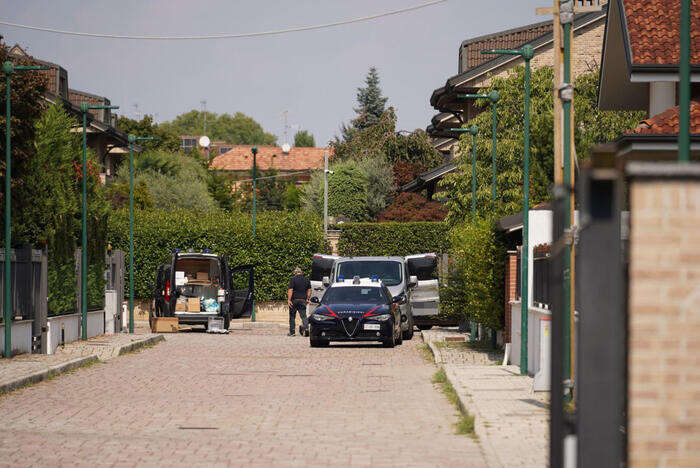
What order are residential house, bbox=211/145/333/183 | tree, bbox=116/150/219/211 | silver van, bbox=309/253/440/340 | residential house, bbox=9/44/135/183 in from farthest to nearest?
residential house, bbox=211/145/333/183, tree, bbox=116/150/219/211, residential house, bbox=9/44/135/183, silver van, bbox=309/253/440/340

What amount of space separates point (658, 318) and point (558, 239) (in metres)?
1.06

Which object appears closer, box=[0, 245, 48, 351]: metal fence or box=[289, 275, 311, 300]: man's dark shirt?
box=[0, 245, 48, 351]: metal fence

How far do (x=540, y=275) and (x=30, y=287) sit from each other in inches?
408

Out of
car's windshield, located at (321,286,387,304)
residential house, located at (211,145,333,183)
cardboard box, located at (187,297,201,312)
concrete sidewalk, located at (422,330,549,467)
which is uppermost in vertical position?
residential house, located at (211,145,333,183)

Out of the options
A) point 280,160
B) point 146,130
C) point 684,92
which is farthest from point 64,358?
point 280,160

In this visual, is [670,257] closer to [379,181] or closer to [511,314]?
[511,314]

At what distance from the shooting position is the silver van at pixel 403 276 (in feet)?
111

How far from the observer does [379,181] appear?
79125 mm

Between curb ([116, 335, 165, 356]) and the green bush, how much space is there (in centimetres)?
Result: 741

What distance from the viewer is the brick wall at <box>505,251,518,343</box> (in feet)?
73.9

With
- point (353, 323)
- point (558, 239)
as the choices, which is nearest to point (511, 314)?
point (353, 323)

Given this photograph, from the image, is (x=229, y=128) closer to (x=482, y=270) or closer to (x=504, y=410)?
(x=482, y=270)

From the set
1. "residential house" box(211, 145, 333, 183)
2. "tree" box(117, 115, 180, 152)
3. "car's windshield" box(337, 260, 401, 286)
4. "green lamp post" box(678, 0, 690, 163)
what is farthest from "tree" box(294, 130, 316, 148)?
"green lamp post" box(678, 0, 690, 163)

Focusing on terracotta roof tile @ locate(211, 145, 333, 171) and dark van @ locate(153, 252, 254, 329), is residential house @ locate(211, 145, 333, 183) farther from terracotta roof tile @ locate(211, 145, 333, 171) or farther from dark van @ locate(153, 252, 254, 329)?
dark van @ locate(153, 252, 254, 329)
